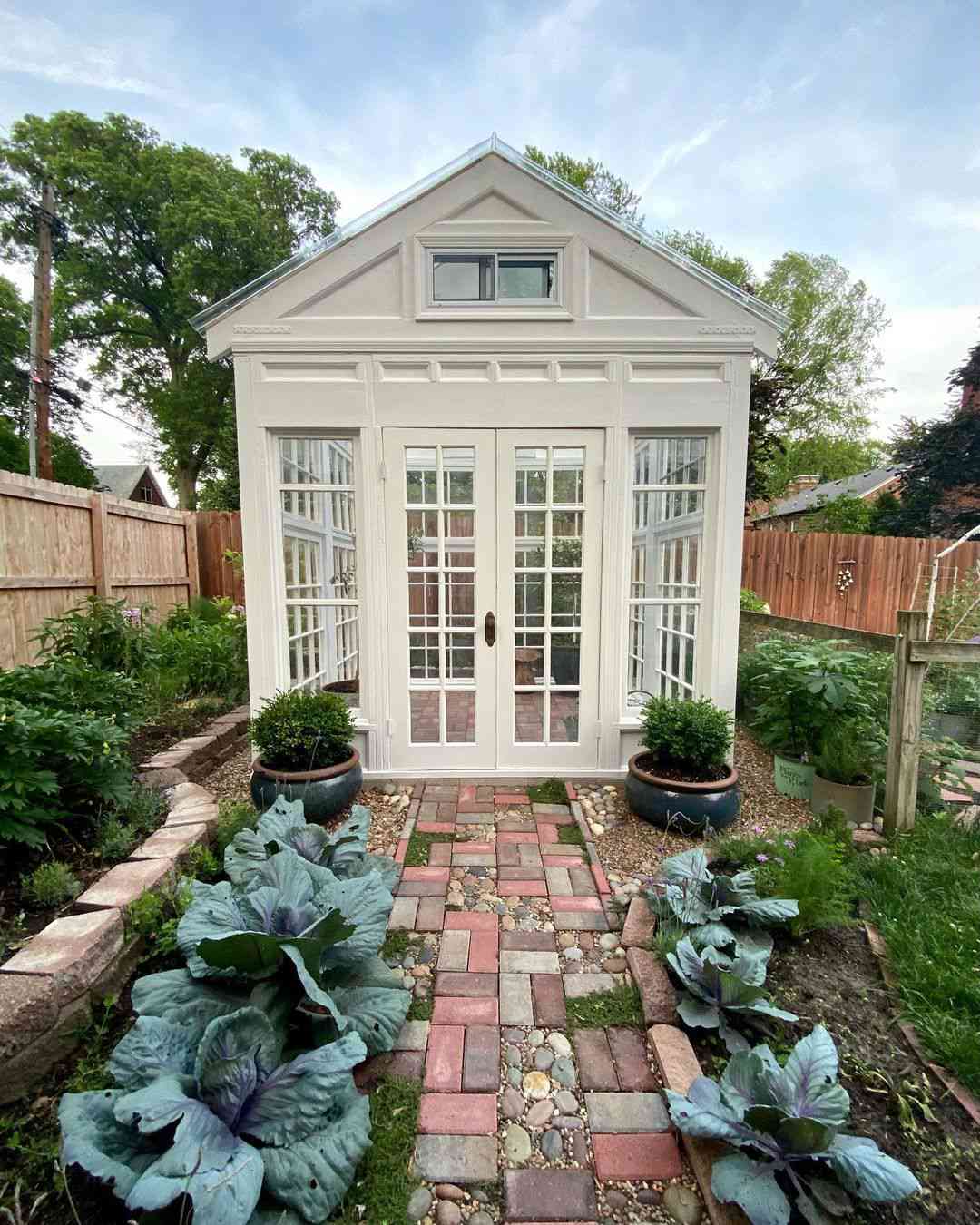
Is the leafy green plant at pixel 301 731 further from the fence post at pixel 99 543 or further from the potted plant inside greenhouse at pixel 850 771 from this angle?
the fence post at pixel 99 543

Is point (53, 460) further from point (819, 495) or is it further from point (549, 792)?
point (819, 495)

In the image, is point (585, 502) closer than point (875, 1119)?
No

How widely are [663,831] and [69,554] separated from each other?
542 centimetres

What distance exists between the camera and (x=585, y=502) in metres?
3.28

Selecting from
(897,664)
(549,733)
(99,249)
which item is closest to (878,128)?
(897,664)

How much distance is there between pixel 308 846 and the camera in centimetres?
214

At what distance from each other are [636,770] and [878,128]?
6.76 metres

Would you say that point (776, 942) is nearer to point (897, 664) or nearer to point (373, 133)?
point (897, 664)

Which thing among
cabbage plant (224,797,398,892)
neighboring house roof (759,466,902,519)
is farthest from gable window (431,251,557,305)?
neighboring house roof (759,466,902,519)

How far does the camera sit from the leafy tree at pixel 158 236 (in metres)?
13.9

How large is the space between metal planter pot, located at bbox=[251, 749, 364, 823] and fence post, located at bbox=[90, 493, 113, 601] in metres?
3.52

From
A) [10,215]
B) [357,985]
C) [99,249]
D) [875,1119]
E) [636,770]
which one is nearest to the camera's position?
[875,1119]

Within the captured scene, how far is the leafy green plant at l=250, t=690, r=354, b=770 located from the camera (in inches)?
112

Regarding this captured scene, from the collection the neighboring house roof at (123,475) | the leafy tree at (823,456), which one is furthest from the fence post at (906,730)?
the neighboring house roof at (123,475)
